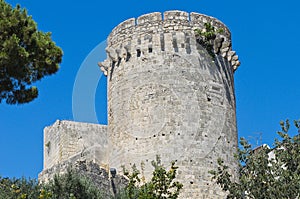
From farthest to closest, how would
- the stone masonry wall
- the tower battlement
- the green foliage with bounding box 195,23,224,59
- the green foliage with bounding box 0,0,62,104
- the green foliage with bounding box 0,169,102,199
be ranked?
the stone masonry wall < the green foliage with bounding box 195,23,224,59 < the tower battlement < the green foliage with bounding box 0,169,102,199 < the green foliage with bounding box 0,0,62,104

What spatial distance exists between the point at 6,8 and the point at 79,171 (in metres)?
5.12

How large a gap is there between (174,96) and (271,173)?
5063 millimetres

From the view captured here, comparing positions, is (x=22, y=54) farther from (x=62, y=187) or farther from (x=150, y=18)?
(x=150, y=18)

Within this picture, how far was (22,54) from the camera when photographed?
578 inches

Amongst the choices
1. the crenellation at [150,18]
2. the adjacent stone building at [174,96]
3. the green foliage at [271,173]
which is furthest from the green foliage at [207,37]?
the green foliage at [271,173]

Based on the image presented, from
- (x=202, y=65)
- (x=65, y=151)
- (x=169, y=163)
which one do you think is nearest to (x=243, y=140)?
(x=169, y=163)

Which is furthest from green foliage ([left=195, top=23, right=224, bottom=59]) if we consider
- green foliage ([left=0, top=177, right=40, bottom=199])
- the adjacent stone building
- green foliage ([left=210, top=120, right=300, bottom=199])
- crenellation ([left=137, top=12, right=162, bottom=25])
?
green foliage ([left=0, top=177, right=40, bottom=199])

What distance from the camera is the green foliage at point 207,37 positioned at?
69.1 ft

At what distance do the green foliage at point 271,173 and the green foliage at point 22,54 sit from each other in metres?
4.48

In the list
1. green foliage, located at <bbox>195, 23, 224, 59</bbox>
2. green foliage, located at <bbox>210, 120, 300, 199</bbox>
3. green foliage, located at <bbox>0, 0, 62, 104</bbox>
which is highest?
green foliage, located at <bbox>195, 23, 224, 59</bbox>

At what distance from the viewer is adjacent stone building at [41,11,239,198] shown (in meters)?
19.8

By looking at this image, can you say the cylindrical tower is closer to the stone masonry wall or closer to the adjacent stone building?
the adjacent stone building

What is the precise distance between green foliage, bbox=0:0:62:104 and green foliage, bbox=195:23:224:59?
6.22 metres

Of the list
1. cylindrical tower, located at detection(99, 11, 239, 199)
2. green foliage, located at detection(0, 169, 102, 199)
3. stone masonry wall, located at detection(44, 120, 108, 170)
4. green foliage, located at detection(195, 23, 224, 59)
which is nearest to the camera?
green foliage, located at detection(0, 169, 102, 199)
